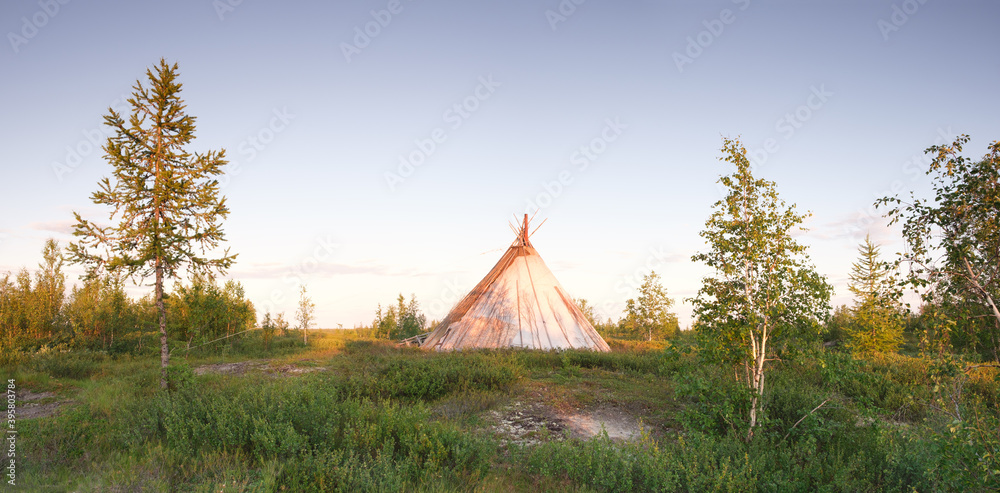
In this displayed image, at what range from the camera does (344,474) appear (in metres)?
5.00

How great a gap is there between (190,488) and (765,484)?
20.2 feet

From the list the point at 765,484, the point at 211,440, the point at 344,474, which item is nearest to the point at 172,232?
the point at 211,440

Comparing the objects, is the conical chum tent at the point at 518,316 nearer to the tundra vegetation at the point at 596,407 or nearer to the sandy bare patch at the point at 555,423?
the tundra vegetation at the point at 596,407

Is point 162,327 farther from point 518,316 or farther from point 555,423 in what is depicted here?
point 518,316

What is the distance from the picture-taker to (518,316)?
18.8 metres

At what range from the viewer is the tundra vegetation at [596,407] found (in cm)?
456

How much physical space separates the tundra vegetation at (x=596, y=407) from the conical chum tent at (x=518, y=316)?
610cm

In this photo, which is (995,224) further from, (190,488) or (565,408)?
(190,488)

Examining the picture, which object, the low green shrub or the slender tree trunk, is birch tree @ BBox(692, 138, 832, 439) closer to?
the slender tree trunk

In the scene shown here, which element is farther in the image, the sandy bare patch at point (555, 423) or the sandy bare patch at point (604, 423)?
the sandy bare patch at point (604, 423)

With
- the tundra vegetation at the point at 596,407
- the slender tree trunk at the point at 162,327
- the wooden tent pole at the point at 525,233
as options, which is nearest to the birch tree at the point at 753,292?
the tundra vegetation at the point at 596,407

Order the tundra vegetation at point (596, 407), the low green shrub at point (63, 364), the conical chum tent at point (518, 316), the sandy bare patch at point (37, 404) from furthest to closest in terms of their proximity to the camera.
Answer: the conical chum tent at point (518, 316), the low green shrub at point (63, 364), the sandy bare patch at point (37, 404), the tundra vegetation at point (596, 407)

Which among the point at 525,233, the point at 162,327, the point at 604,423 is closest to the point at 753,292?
the point at 604,423

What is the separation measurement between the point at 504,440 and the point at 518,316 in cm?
1173
